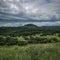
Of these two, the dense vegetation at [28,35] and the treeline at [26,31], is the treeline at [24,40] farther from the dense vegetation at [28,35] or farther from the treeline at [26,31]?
the treeline at [26,31]

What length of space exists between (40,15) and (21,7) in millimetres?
732

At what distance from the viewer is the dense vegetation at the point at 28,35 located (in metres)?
4.29

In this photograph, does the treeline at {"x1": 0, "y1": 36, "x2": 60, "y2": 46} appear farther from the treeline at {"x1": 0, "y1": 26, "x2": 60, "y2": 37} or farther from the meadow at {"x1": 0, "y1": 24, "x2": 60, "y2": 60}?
the treeline at {"x1": 0, "y1": 26, "x2": 60, "y2": 37}

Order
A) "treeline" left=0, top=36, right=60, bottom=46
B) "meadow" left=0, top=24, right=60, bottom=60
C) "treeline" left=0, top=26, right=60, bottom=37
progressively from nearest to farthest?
"meadow" left=0, top=24, right=60, bottom=60 → "treeline" left=0, top=36, right=60, bottom=46 → "treeline" left=0, top=26, right=60, bottom=37

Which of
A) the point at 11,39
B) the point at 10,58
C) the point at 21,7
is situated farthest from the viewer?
the point at 21,7

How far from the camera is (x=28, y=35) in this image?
454 centimetres

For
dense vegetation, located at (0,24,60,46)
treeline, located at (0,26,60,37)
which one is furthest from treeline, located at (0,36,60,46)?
treeline, located at (0,26,60,37)

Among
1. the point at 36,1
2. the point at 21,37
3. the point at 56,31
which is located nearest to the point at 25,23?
the point at 21,37

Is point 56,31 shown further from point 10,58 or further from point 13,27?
point 10,58

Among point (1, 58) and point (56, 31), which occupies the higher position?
point (56, 31)

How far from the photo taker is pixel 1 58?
3.12 meters

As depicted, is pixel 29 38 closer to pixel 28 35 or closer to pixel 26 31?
pixel 28 35

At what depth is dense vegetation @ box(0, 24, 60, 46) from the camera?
4291 millimetres

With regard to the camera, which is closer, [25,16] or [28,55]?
[28,55]
